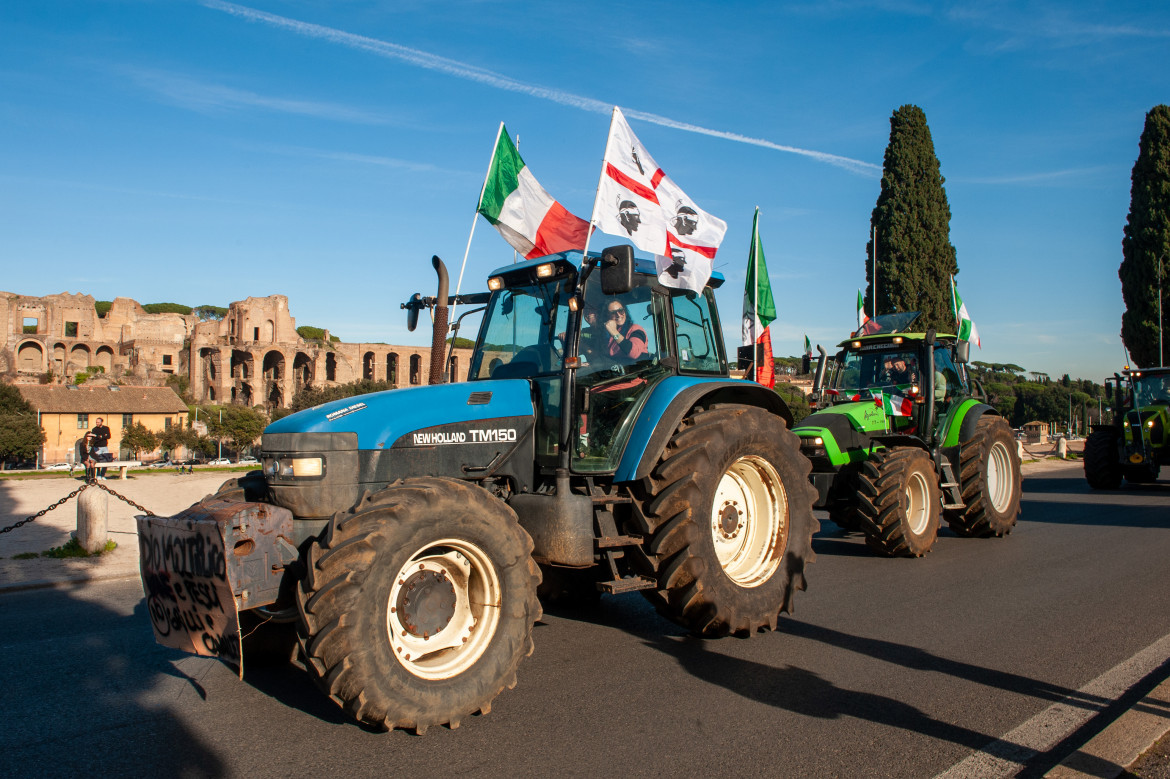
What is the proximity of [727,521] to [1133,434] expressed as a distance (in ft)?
45.2

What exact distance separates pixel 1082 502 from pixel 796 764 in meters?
13.2

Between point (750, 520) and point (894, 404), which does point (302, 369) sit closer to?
point (894, 404)

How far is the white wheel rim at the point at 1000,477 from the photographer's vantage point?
999 cm

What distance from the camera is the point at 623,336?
519cm

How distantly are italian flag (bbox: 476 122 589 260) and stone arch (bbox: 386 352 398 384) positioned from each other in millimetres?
87295

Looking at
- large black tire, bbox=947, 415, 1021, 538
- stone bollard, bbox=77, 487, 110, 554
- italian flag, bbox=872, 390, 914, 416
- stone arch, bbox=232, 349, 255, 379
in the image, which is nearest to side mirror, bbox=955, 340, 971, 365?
large black tire, bbox=947, 415, 1021, 538

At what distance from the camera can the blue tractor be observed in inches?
136

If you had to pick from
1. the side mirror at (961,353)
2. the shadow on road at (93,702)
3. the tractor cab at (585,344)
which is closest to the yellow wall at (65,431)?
the shadow on road at (93,702)

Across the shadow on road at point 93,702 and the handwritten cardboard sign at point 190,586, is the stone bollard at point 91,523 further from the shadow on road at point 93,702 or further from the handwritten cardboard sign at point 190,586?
the handwritten cardboard sign at point 190,586

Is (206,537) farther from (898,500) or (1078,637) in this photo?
(898,500)

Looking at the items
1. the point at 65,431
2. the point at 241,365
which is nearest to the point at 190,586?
the point at 65,431

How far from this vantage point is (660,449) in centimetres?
483

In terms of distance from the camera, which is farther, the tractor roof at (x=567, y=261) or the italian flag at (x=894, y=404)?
the italian flag at (x=894, y=404)

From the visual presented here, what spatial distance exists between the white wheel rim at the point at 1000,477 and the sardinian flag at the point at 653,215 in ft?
20.7
